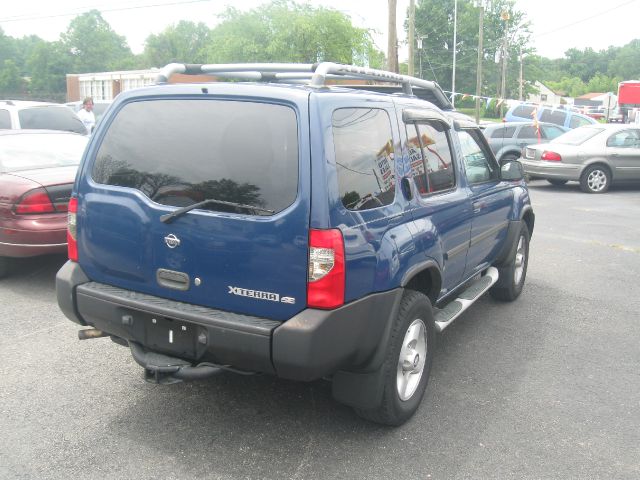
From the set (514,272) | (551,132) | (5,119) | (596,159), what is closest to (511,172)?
(514,272)

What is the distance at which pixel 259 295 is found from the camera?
Result: 3074 millimetres

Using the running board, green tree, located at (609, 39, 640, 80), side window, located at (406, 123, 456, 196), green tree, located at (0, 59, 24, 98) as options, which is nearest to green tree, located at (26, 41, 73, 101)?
green tree, located at (0, 59, 24, 98)

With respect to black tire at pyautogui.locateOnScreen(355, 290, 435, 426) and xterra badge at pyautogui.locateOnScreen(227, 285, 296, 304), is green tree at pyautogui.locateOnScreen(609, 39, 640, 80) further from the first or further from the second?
xterra badge at pyautogui.locateOnScreen(227, 285, 296, 304)

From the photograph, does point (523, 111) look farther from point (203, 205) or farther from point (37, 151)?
point (203, 205)

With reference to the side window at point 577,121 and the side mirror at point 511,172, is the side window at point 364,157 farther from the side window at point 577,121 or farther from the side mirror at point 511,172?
the side window at point 577,121

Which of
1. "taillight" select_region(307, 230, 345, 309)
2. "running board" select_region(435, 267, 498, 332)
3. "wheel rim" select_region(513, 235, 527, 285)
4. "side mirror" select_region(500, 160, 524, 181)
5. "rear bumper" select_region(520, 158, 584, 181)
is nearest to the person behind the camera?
"taillight" select_region(307, 230, 345, 309)

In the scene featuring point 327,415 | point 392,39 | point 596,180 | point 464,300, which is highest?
point 392,39

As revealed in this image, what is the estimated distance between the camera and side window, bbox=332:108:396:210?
3.14m

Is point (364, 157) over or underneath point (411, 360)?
over

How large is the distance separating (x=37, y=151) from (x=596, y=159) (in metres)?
12.3

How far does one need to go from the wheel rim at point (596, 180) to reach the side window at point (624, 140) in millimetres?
733

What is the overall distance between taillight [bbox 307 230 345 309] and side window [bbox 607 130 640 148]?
45.1 ft

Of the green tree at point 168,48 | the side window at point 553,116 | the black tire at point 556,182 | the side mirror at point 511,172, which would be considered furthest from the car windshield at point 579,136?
the green tree at point 168,48

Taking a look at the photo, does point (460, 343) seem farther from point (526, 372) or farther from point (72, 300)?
point (72, 300)
